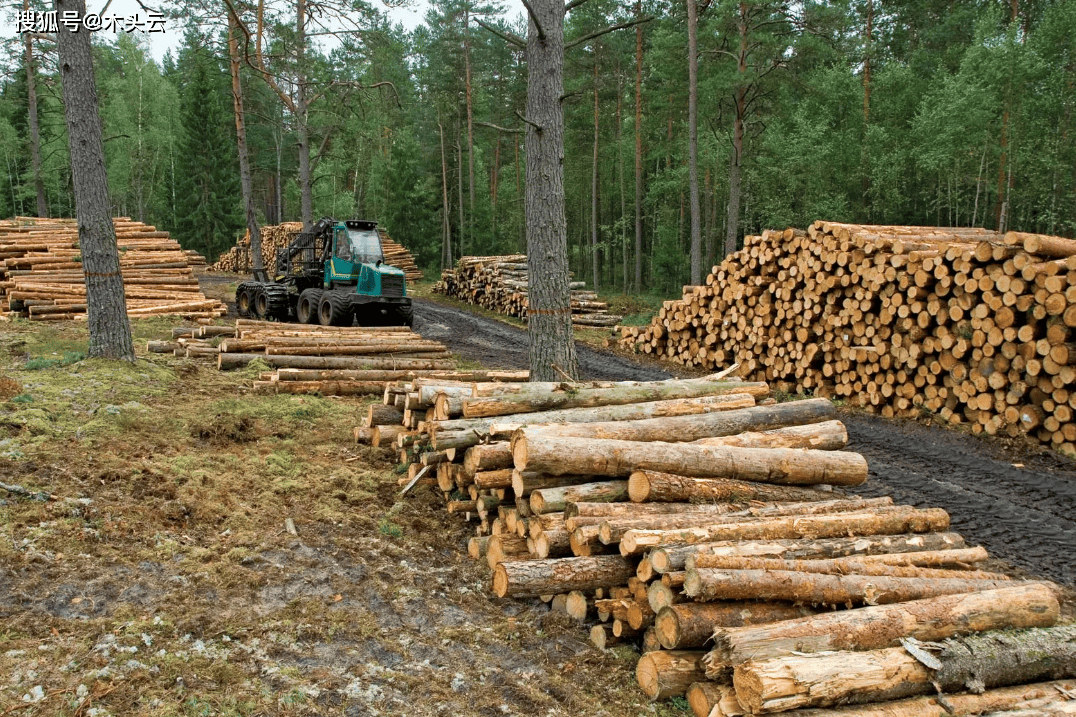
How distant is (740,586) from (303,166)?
22.9 meters

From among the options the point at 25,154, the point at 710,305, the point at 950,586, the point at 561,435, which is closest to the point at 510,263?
the point at 710,305

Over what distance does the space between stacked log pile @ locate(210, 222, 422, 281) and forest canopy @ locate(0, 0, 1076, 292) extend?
2.14 metres

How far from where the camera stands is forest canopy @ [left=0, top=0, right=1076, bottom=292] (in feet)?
71.4

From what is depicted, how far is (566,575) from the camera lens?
4.32 metres

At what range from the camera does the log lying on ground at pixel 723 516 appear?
14.2 ft

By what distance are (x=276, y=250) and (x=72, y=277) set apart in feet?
53.6

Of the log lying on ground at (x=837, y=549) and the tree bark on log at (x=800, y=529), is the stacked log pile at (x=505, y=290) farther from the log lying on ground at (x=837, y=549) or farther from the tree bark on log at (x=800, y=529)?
the log lying on ground at (x=837, y=549)

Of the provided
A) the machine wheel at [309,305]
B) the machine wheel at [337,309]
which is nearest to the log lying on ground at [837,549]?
the machine wheel at [337,309]

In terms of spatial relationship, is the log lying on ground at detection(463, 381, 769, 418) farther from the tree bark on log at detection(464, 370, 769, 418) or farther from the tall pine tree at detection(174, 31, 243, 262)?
the tall pine tree at detection(174, 31, 243, 262)

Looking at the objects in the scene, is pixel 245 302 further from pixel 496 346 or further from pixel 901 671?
pixel 901 671

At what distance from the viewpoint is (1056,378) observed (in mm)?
→ 8047

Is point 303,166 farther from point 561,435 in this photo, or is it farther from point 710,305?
point 561,435

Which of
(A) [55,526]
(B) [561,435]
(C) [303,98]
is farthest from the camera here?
(C) [303,98]

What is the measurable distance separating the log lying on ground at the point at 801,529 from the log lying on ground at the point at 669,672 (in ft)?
2.01
